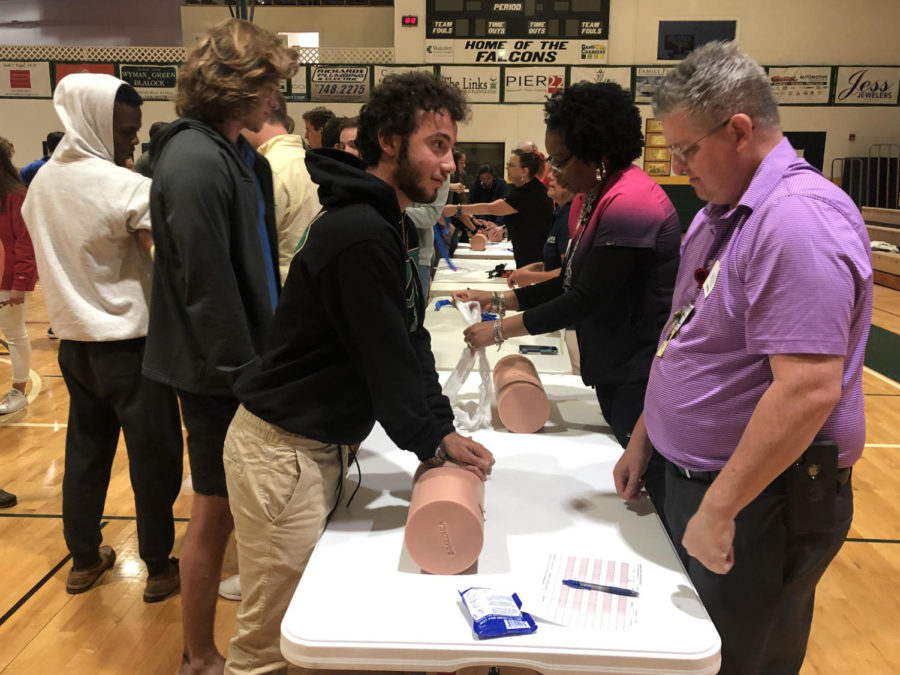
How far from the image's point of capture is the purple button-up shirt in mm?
995

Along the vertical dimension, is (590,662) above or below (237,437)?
below

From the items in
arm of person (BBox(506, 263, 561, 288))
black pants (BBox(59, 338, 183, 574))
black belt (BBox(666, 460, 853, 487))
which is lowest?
black pants (BBox(59, 338, 183, 574))

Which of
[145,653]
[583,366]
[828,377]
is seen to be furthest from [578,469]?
[145,653]

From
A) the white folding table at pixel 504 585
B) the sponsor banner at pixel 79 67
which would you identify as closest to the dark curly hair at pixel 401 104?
the white folding table at pixel 504 585

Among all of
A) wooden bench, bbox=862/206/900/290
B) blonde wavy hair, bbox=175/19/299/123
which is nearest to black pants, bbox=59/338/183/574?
blonde wavy hair, bbox=175/19/299/123

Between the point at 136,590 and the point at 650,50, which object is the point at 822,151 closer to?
the point at 650,50

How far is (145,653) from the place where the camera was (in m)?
2.07

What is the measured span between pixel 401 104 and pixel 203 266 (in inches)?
24.4

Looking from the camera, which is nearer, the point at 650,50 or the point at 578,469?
the point at 578,469

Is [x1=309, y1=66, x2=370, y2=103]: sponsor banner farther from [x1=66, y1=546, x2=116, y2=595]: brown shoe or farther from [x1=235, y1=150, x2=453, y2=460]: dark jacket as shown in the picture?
[x1=235, y1=150, x2=453, y2=460]: dark jacket

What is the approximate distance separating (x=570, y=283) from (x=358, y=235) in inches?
36.4

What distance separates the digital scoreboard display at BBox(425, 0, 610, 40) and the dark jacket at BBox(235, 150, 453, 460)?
11.6 m

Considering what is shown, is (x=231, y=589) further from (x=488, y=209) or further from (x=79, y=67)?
(x=79, y=67)

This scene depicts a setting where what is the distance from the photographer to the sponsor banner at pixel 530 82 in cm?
1198
